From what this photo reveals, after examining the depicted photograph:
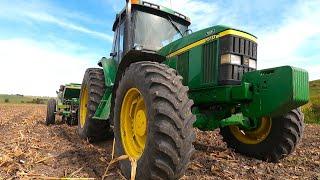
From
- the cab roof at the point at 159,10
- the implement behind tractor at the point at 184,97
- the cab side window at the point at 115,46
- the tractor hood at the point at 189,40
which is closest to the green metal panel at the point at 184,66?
the implement behind tractor at the point at 184,97

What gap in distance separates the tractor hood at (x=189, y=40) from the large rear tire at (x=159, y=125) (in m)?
1.29

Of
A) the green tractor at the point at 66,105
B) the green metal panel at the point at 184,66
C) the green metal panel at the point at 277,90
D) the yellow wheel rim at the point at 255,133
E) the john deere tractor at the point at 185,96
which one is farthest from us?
the green tractor at the point at 66,105

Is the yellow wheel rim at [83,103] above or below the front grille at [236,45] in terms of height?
below

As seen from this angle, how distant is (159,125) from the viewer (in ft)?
13.1

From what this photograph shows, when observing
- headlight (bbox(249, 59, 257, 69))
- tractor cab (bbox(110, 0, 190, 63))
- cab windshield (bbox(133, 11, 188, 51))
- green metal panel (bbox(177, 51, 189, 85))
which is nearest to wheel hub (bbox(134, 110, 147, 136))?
green metal panel (bbox(177, 51, 189, 85))

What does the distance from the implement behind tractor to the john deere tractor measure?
0.01 m

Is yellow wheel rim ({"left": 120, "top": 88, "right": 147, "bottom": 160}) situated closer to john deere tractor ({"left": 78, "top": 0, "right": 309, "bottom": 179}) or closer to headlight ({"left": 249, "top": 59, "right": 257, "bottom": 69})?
john deere tractor ({"left": 78, "top": 0, "right": 309, "bottom": 179})

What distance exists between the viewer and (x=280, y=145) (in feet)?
19.3

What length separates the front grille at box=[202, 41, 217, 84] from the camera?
546 centimetres

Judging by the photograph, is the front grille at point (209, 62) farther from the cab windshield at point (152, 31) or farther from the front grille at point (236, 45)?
the cab windshield at point (152, 31)

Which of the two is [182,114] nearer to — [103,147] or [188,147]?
[188,147]

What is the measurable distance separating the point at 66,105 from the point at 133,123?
8.21 metres

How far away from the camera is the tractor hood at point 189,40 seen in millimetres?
5492

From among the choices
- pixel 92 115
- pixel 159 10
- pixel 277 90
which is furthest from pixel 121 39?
pixel 277 90
